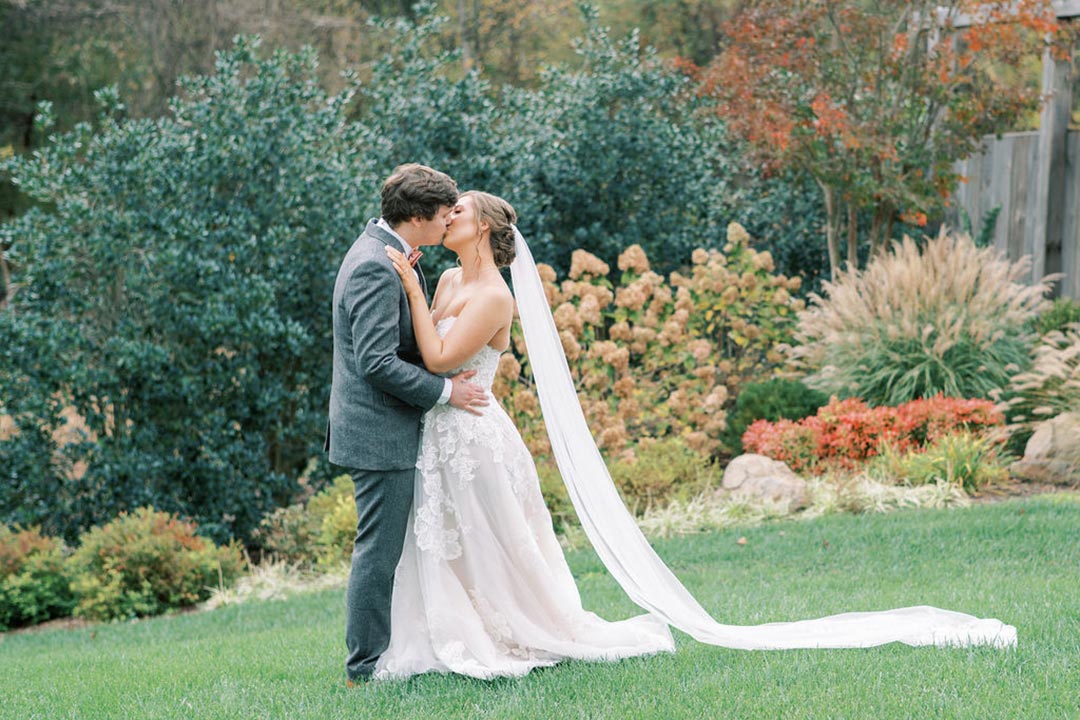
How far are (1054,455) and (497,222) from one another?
5395 millimetres

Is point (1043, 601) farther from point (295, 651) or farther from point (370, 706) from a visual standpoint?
point (295, 651)

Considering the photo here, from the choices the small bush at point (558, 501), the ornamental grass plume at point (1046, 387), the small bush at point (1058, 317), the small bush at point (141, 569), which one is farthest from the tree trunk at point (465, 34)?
the small bush at point (141, 569)

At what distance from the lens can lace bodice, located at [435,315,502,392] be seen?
4219 mm

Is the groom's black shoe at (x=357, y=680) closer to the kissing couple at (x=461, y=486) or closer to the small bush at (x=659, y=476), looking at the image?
the kissing couple at (x=461, y=486)

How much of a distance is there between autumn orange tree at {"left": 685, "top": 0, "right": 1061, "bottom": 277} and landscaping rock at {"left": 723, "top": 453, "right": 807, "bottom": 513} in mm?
3250

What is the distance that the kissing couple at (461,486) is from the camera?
404cm

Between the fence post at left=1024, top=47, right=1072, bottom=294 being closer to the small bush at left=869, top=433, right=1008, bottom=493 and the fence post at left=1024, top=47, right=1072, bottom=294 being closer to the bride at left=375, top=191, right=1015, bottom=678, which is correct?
the small bush at left=869, top=433, right=1008, bottom=493

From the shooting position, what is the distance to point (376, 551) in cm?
407

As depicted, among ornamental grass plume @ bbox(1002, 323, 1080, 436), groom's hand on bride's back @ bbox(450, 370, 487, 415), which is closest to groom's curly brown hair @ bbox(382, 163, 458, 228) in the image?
groom's hand on bride's back @ bbox(450, 370, 487, 415)

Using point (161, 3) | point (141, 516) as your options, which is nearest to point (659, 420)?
point (141, 516)

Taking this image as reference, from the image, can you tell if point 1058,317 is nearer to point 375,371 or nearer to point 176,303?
point 176,303

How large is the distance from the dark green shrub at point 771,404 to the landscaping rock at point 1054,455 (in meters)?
1.69

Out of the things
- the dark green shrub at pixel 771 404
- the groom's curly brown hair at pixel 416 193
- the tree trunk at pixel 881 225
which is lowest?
the dark green shrub at pixel 771 404

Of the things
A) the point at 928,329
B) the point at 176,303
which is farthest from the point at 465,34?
the point at 928,329
